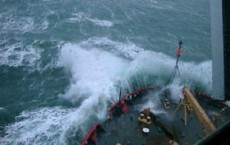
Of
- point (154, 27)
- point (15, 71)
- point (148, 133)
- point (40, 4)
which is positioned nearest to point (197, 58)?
point (154, 27)

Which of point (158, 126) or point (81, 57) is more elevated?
point (81, 57)

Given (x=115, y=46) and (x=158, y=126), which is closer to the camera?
(x=158, y=126)

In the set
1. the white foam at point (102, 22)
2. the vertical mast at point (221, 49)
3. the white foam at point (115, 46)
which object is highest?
the vertical mast at point (221, 49)

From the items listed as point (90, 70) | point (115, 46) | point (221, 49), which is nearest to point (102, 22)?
point (115, 46)

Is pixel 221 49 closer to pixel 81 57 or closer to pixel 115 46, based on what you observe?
pixel 81 57

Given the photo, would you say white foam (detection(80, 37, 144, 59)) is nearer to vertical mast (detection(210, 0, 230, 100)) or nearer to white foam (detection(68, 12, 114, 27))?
white foam (detection(68, 12, 114, 27))

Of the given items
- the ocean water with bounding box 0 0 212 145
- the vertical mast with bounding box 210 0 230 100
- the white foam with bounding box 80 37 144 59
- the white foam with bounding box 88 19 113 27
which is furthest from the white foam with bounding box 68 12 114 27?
the vertical mast with bounding box 210 0 230 100

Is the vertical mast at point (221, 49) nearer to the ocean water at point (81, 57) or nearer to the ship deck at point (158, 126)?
the ship deck at point (158, 126)

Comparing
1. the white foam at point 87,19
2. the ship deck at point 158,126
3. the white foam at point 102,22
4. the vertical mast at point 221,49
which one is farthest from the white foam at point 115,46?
the vertical mast at point 221,49

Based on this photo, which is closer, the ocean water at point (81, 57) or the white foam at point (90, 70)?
the ocean water at point (81, 57)
